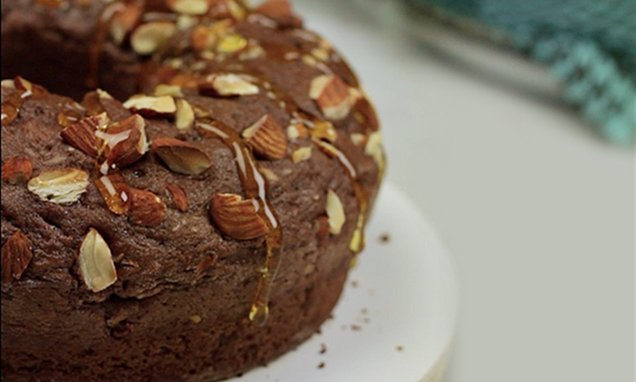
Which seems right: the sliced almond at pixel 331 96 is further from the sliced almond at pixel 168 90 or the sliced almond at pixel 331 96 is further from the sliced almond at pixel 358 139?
the sliced almond at pixel 168 90

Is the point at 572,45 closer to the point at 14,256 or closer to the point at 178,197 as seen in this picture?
the point at 178,197

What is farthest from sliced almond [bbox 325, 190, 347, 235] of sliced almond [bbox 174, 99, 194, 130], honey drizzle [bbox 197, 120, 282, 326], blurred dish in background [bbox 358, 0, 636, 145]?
blurred dish in background [bbox 358, 0, 636, 145]

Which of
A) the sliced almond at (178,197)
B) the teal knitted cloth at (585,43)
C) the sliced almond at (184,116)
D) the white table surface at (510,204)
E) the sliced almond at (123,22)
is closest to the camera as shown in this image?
the sliced almond at (178,197)

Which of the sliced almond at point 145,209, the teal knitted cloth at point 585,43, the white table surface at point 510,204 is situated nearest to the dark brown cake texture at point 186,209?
the sliced almond at point 145,209

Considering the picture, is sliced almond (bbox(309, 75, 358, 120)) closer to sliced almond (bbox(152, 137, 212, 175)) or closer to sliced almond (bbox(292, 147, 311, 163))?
sliced almond (bbox(292, 147, 311, 163))

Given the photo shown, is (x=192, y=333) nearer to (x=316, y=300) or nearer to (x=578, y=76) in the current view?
(x=316, y=300)
